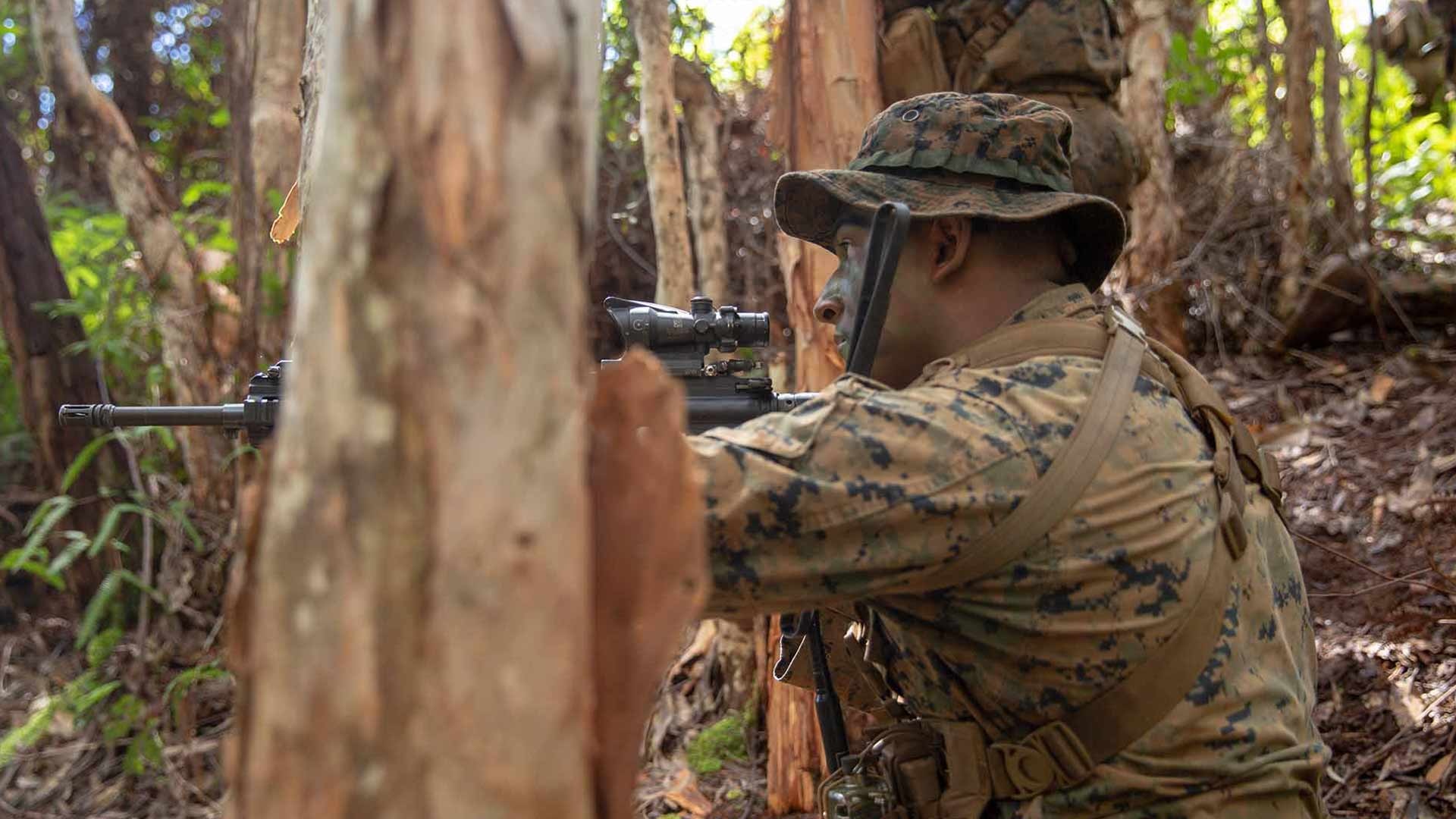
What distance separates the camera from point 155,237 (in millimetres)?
6676

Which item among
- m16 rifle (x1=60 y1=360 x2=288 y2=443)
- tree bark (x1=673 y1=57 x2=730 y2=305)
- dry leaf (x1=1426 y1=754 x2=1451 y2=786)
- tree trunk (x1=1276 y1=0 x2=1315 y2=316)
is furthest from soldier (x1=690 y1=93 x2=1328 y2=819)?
tree trunk (x1=1276 y1=0 x2=1315 y2=316)

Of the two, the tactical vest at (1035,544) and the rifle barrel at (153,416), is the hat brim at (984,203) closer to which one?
the tactical vest at (1035,544)

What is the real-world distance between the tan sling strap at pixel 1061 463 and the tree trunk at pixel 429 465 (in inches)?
39.0

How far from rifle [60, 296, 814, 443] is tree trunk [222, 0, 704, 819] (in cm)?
153

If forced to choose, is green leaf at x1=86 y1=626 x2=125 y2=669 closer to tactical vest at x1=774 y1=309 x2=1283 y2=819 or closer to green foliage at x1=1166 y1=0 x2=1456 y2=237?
tactical vest at x1=774 y1=309 x2=1283 y2=819

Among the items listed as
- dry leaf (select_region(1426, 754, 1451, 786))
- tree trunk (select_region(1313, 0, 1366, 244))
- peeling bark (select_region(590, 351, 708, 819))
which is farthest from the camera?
tree trunk (select_region(1313, 0, 1366, 244))

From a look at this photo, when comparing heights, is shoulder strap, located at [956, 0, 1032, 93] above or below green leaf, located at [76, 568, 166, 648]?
above

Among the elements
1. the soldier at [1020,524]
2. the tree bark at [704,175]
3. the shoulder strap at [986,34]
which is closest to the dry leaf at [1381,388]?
the shoulder strap at [986,34]

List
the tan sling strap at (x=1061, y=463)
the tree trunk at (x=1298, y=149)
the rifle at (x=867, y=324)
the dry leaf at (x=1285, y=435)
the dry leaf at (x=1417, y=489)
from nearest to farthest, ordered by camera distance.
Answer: the tan sling strap at (x=1061, y=463) → the rifle at (x=867, y=324) → the dry leaf at (x=1417, y=489) → the dry leaf at (x=1285, y=435) → the tree trunk at (x=1298, y=149)

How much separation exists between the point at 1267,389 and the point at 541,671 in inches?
286

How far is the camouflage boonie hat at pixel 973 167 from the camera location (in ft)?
8.21

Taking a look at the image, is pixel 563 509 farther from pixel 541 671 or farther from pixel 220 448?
pixel 220 448

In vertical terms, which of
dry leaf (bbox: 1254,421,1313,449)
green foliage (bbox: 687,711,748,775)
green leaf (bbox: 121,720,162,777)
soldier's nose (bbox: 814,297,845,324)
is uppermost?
soldier's nose (bbox: 814,297,845,324)

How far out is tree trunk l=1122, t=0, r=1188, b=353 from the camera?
20.3 feet
